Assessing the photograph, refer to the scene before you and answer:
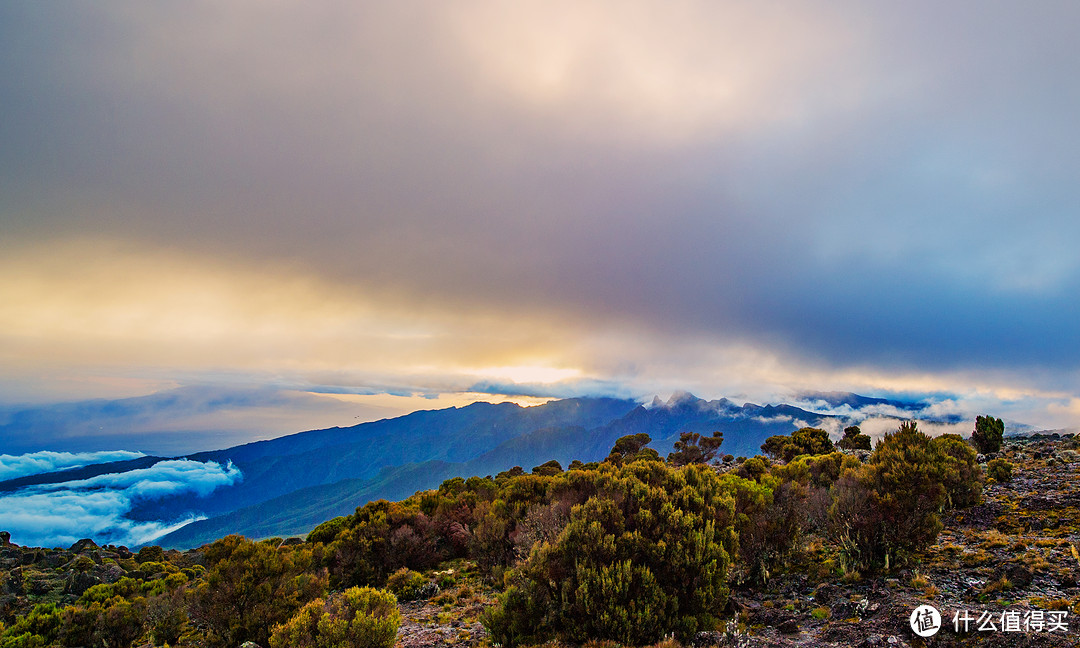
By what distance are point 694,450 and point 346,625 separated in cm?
6832

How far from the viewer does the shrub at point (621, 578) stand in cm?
1302

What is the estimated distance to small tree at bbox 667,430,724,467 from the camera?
72625mm

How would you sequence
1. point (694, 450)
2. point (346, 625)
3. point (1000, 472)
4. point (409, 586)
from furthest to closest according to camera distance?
point (694, 450)
point (1000, 472)
point (409, 586)
point (346, 625)

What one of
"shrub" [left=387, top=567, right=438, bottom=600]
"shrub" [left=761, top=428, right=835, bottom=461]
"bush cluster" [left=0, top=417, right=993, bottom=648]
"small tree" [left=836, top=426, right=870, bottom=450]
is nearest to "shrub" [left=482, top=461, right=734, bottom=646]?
"bush cluster" [left=0, top=417, right=993, bottom=648]

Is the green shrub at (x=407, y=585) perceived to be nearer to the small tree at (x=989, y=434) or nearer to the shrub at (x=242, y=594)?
the shrub at (x=242, y=594)

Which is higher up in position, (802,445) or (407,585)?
(802,445)

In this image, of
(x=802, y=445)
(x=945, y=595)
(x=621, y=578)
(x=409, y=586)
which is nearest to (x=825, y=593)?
(x=945, y=595)

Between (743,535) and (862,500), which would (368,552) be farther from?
(862,500)

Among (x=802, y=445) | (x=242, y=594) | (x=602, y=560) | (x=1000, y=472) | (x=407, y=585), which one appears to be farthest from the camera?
(x=802, y=445)

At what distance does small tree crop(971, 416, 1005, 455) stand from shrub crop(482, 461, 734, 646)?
163ft

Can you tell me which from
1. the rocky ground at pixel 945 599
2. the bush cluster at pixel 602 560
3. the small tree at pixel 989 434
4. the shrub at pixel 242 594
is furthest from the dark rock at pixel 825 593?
the small tree at pixel 989 434

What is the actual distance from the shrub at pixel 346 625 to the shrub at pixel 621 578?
10.4 ft

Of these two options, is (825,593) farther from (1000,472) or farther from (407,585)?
(1000,472)

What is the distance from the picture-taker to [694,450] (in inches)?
2886
